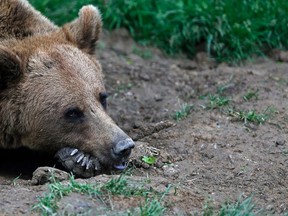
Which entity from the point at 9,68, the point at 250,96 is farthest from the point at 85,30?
the point at 250,96

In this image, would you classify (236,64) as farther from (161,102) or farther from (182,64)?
(161,102)

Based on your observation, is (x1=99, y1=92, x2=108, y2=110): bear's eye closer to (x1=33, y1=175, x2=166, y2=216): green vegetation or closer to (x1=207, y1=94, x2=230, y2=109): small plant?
(x1=33, y1=175, x2=166, y2=216): green vegetation

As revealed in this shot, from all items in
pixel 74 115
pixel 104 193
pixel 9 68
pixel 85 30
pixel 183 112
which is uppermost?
pixel 85 30

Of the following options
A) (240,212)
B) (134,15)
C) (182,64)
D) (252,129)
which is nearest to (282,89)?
(252,129)

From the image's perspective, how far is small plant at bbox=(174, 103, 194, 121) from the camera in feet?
24.2

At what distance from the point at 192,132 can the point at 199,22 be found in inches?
106

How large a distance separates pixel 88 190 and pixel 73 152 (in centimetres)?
103

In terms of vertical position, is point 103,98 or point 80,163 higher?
point 103,98

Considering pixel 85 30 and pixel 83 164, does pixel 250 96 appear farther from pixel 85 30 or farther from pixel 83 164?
pixel 83 164

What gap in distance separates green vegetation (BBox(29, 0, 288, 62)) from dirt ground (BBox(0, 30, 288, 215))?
7.1 inches

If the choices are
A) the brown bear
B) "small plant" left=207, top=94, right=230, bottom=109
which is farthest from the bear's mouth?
"small plant" left=207, top=94, right=230, bottom=109

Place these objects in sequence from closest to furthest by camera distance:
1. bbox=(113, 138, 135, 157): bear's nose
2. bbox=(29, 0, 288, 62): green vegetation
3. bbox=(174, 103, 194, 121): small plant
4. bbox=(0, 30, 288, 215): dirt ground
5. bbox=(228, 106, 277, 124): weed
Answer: bbox=(0, 30, 288, 215): dirt ground, bbox=(113, 138, 135, 157): bear's nose, bbox=(228, 106, 277, 124): weed, bbox=(174, 103, 194, 121): small plant, bbox=(29, 0, 288, 62): green vegetation

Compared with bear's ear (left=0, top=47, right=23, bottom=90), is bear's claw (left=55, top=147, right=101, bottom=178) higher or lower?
lower

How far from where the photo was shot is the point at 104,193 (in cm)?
515
